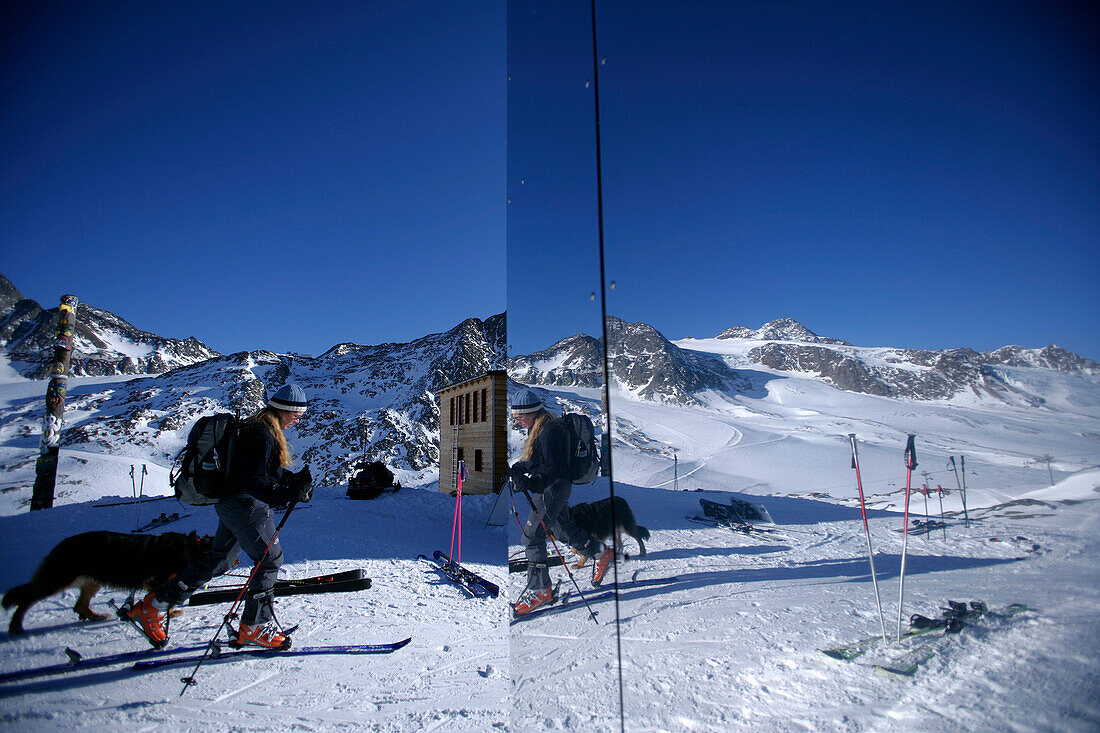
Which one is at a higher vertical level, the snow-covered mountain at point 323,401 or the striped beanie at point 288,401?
the snow-covered mountain at point 323,401

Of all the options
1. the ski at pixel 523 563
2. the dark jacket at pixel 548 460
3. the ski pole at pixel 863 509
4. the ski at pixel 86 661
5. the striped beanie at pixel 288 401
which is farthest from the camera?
the striped beanie at pixel 288 401

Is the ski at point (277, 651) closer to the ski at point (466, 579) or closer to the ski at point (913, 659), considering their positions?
the ski at point (466, 579)

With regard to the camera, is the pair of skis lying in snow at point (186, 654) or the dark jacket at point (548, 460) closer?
the dark jacket at point (548, 460)

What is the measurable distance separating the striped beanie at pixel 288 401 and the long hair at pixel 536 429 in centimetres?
208

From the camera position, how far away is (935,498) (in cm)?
122

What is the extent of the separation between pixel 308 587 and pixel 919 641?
149 inches

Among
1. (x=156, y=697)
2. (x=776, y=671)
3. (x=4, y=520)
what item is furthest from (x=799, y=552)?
(x=4, y=520)

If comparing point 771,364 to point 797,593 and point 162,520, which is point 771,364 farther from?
point 162,520

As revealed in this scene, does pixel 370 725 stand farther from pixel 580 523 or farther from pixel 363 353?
pixel 363 353

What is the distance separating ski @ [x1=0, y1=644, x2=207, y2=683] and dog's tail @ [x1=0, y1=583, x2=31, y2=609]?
1.68 ft

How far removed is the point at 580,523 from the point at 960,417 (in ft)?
3.38

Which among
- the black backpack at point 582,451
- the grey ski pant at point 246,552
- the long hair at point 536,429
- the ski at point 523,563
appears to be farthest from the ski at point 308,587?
the black backpack at point 582,451

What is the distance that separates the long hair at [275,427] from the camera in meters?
2.60

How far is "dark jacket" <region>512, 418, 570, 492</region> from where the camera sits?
1.23 metres
